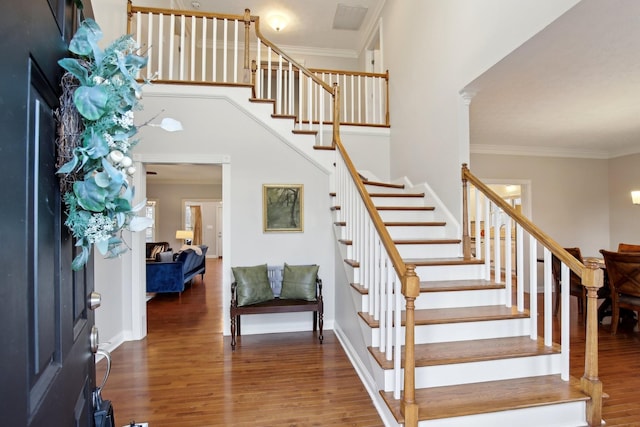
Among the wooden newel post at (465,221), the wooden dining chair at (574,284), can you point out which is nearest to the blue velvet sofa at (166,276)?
the wooden newel post at (465,221)

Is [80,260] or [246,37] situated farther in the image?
[246,37]

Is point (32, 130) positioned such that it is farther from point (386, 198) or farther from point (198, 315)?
point (198, 315)

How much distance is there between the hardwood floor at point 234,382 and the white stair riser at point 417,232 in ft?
4.42

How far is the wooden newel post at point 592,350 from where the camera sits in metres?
1.93

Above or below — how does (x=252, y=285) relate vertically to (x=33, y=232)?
below

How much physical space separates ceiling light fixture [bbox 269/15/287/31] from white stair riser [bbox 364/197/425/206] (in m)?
3.94

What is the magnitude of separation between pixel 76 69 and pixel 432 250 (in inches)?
122

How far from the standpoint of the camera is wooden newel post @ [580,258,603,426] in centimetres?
193

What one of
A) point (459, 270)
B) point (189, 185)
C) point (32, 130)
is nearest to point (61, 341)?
point (32, 130)

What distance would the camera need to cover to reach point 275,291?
367 centimetres

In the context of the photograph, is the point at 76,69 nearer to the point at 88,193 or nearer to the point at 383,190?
the point at 88,193

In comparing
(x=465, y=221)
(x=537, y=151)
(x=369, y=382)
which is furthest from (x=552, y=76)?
(x=537, y=151)

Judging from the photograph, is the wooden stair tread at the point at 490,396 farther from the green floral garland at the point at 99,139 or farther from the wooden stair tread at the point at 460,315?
the green floral garland at the point at 99,139

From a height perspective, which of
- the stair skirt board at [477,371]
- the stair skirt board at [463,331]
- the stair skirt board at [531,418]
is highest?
the stair skirt board at [463,331]
